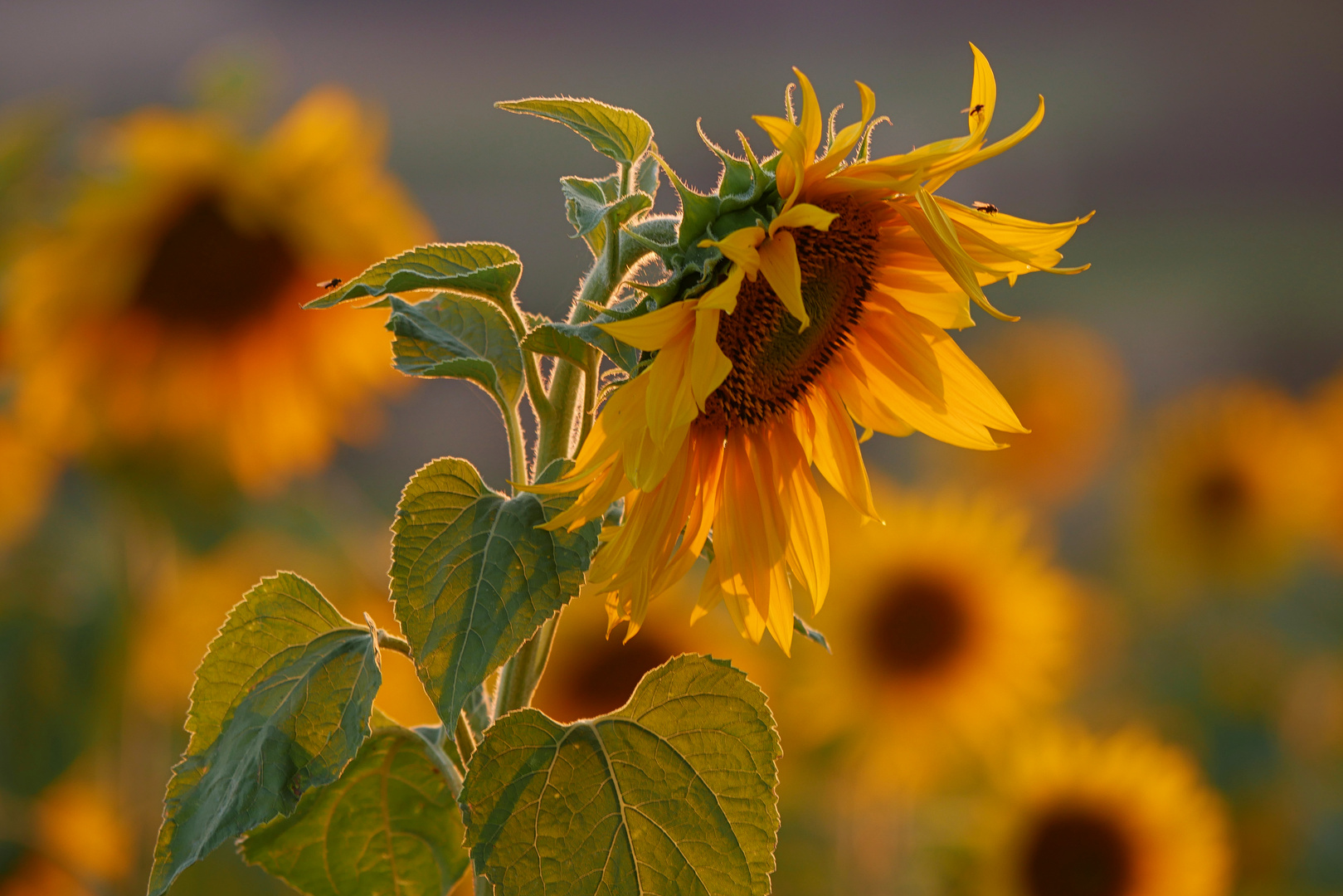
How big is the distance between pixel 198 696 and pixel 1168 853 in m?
1.77

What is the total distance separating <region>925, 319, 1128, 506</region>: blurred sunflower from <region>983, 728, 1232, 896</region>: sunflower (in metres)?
1.74

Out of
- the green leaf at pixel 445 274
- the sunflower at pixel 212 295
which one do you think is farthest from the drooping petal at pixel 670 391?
the sunflower at pixel 212 295

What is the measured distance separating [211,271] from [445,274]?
158 cm

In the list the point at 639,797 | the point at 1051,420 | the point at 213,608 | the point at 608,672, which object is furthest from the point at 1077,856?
the point at 1051,420

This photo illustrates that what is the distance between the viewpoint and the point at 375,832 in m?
0.83

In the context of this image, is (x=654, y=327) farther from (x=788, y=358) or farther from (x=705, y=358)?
(x=788, y=358)

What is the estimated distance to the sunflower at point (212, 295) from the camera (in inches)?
79.3

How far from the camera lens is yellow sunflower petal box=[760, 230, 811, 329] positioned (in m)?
0.73

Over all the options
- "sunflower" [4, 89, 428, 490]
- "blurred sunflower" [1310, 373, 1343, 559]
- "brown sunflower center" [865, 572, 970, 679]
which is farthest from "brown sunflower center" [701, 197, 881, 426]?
"blurred sunflower" [1310, 373, 1343, 559]

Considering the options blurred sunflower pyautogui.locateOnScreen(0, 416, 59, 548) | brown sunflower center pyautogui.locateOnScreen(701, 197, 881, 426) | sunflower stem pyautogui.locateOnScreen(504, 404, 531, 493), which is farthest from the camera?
blurred sunflower pyautogui.locateOnScreen(0, 416, 59, 548)

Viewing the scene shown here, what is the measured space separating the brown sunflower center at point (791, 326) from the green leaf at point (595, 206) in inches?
5.5

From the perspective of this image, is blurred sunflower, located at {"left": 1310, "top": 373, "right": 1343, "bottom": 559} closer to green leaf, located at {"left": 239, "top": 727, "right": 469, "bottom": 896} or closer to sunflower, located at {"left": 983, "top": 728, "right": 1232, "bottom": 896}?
sunflower, located at {"left": 983, "top": 728, "right": 1232, "bottom": 896}

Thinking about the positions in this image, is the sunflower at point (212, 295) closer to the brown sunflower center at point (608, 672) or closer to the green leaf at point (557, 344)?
the brown sunflower center at point (608, 672)

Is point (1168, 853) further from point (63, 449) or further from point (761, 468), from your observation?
point (63, 449)
